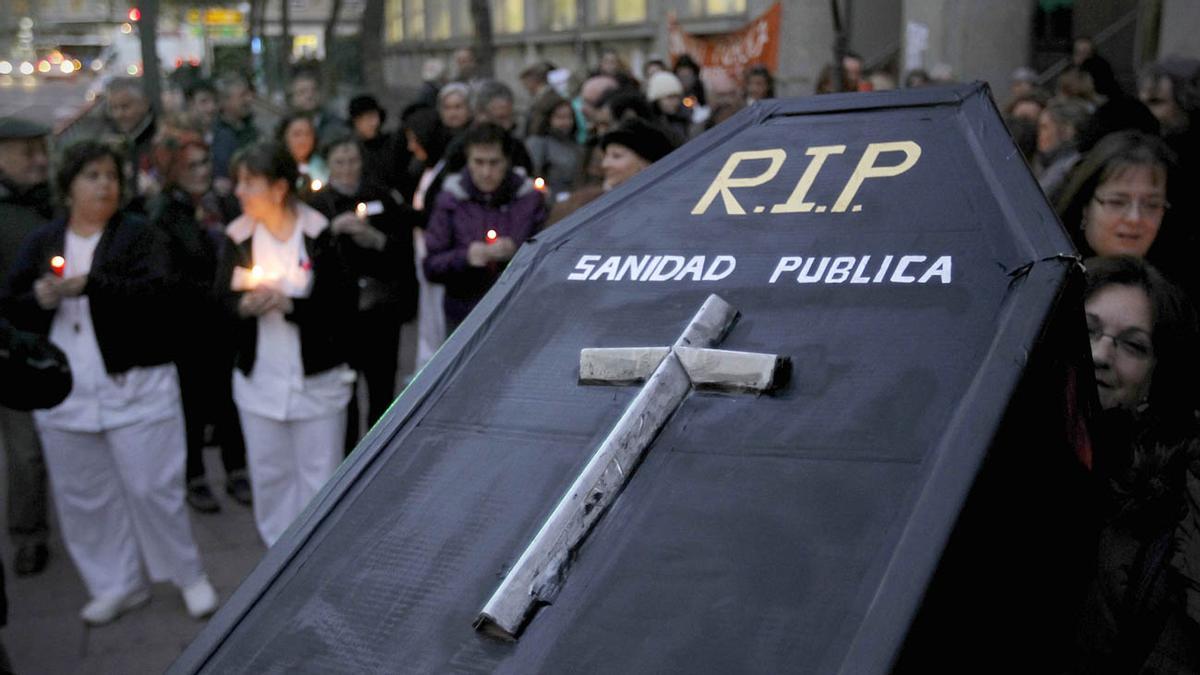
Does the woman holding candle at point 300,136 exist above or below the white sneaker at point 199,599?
above

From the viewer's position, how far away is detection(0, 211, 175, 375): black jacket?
5.06 m

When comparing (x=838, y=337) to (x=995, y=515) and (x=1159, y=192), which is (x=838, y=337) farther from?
(x=1159, y=192)

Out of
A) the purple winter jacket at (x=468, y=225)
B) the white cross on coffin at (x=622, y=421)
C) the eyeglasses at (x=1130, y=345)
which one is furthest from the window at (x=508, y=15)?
the white cross on coffin at (x=622, y=421)

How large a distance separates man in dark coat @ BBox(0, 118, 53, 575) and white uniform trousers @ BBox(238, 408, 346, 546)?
1.20 m

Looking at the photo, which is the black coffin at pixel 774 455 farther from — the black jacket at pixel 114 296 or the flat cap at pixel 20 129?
the flat cap at pixel 20 129

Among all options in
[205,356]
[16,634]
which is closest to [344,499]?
[16,634]

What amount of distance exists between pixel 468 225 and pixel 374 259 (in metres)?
0.78

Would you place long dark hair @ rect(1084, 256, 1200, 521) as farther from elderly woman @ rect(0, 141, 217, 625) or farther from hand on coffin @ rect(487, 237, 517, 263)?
elderly woman @ rect(0, 141, 217, 625)

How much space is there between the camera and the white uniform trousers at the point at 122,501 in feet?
16.8

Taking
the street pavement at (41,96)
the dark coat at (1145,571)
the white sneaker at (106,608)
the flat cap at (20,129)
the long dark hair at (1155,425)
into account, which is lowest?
the street pavement at (41,96)

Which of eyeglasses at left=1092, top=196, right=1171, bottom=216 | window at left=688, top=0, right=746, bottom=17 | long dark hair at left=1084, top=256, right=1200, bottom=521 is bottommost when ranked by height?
long dark hair at left=1084, top=256, right=1200, bottom=521

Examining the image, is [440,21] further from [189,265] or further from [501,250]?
[501,250]

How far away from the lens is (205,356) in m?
6.88

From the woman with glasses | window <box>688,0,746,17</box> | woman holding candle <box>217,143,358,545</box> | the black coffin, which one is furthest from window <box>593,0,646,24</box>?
the black coffin
